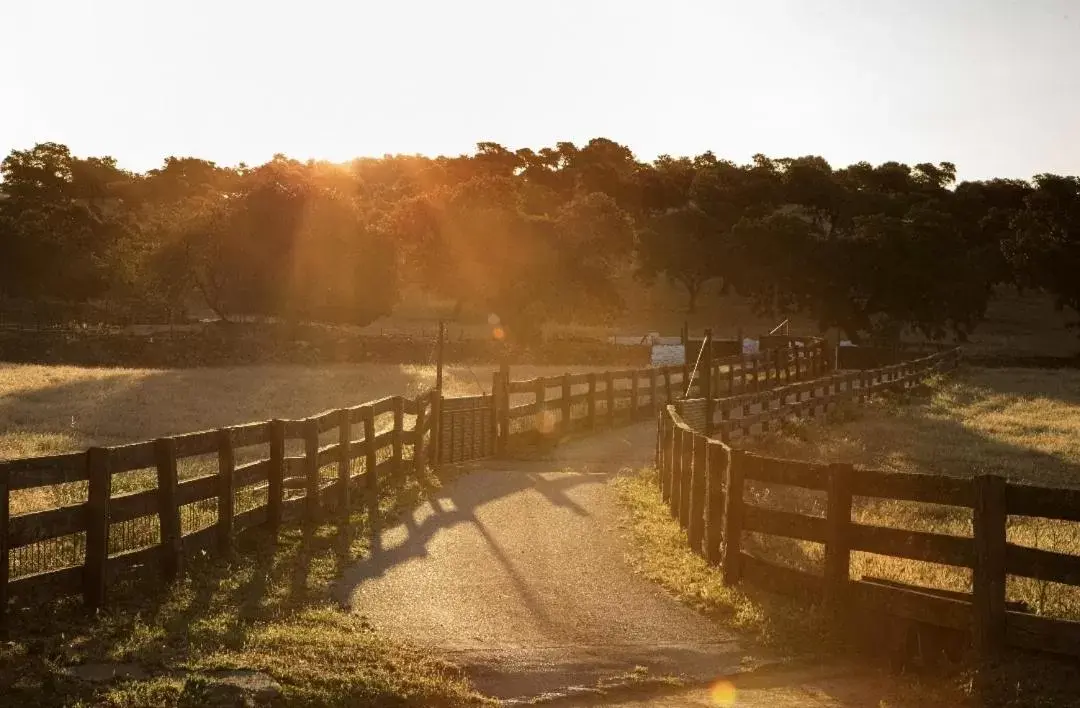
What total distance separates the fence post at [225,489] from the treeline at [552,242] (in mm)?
50685

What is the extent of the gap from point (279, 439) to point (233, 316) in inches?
2697

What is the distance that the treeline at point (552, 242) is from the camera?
212ft

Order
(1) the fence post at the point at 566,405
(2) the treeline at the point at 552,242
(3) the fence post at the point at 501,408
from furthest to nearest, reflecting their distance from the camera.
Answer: (2) the treeline at the point at 552,242 → (1) the fence post at the point at 566,405 → (3) the fence post at the point at 501,408

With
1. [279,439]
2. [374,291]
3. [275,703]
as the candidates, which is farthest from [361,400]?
[374,291]

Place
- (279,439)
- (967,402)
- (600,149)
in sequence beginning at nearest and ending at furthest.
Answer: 1. (279,439)
2. (967,402)
3. (600,149)

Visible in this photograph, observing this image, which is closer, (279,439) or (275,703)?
(275,703)

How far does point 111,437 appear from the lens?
28.3 metres

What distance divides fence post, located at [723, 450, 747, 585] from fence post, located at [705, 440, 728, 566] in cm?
62

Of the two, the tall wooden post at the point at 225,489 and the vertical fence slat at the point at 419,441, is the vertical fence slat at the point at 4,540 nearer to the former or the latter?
the tall wooden post at the point at 225,489

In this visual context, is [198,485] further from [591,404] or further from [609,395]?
[609,395]

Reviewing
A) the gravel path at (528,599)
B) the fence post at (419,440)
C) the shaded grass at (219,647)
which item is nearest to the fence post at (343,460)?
the gravel path at (528,599)

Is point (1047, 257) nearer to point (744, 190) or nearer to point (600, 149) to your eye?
point (744, 190)

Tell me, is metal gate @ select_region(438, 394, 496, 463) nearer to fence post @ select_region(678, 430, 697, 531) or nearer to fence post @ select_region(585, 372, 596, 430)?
fence post @ select_region(585, 372, 596, 430)

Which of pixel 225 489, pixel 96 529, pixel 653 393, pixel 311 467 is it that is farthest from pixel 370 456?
pixel 653 393
